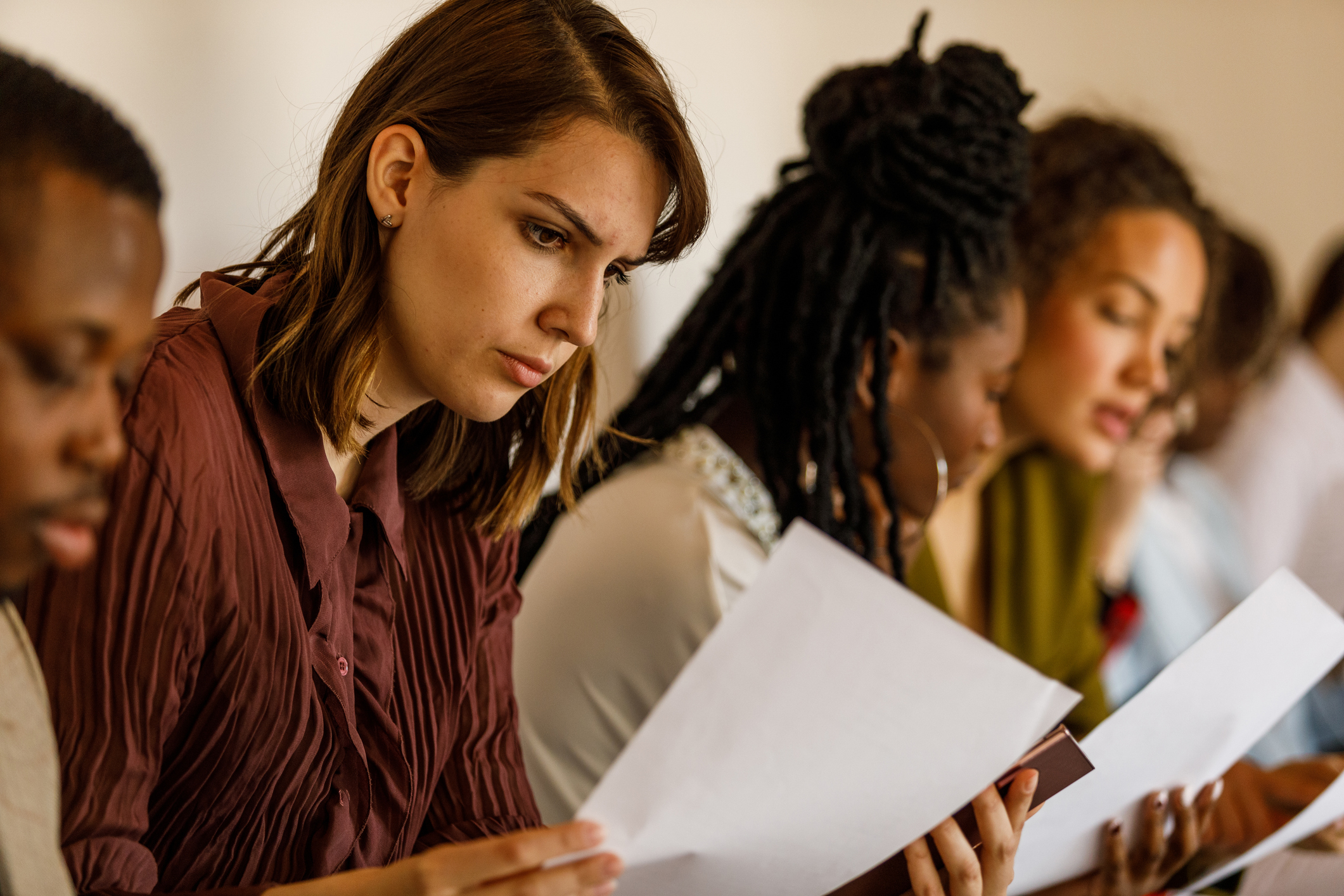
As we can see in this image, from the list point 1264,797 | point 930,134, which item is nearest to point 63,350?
point 930,134

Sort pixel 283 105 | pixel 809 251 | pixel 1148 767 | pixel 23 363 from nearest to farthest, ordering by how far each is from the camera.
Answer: pixel 23 363
pixel 1148 767
pixel 809 251
pixel 283 105

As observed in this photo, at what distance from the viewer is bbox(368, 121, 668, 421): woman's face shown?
0.59m

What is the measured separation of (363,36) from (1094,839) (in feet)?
3.19

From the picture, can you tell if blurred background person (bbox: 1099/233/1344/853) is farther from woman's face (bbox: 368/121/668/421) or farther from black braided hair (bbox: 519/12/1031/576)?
woman's face (bbox: 368/121/668/421)

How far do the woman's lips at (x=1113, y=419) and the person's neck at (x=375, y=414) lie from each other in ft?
2.94

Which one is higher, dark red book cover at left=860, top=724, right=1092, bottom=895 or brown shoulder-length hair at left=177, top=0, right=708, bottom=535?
brown shoulder-length hair at left=177, top=0, right=708, bottom=535

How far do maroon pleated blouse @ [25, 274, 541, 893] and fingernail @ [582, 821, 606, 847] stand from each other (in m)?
0.16

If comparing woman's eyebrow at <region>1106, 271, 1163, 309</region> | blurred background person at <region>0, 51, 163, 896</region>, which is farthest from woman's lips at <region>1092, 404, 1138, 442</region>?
blurred background person at <region>0, 51, 163, 896</region>

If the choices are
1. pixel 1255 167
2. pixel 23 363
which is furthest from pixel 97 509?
pixel 1255 167

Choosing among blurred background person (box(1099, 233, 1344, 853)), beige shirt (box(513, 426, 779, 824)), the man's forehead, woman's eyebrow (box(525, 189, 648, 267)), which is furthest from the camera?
blurred background person (box(1099, 233, 1344, 853))

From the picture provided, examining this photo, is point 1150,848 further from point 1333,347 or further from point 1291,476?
point 1333,347

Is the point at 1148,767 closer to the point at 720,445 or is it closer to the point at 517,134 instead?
the point at 720,445

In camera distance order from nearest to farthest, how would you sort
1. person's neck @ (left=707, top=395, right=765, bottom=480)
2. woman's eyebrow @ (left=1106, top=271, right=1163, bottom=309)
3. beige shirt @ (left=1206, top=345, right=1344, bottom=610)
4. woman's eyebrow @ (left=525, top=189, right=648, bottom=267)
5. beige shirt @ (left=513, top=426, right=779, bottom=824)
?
woman's eyebrow @ (left=525, top=189, right=648, bottom=267) < beige shirt @ (left=513, top=426, right=779, bottom=824) < person's neck @ (left=707, top=395, right=765, bottom=480) < woman's eyebrow @ (left=1106, top=271, right=1163, bottom=309) < beige shirt @ (left=1206, top=345, right=1344, bottom=610)

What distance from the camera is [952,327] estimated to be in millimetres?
1007
